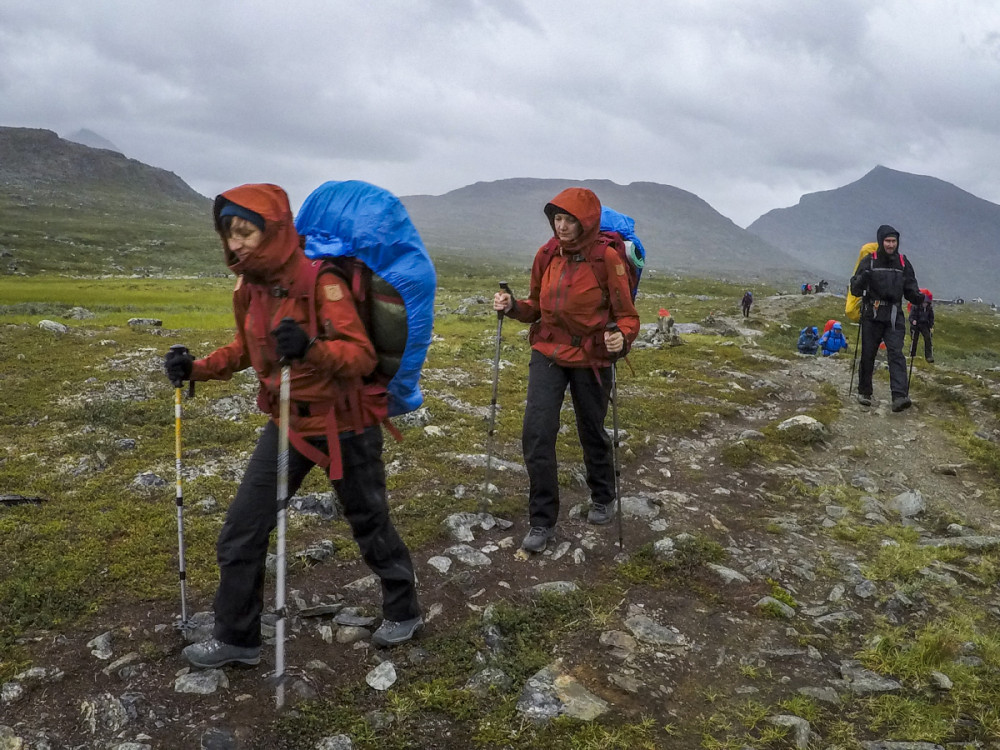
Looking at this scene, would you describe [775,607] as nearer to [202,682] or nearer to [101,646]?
[202,682]

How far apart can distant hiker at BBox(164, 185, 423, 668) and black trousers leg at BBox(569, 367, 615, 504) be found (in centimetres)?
281

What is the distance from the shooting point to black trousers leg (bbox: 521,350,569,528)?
6766 mm

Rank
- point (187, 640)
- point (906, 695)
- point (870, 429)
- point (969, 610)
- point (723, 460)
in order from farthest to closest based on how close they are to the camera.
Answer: point (870, 429), point (723, 460), point (969, 610), point (187, 640), point (906, 695)

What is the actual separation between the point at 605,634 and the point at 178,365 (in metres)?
3.94

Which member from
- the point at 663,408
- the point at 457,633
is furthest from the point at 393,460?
the point at 663,408

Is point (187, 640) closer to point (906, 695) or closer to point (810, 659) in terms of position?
point (810, 659)

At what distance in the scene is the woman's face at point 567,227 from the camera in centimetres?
649

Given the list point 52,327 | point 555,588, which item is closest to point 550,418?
point 555,588

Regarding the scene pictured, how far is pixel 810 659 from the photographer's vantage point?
16.8 feet

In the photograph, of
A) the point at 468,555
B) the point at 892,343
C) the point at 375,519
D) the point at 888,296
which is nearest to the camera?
the point at 375,519

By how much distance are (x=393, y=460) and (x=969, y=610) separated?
22.3ft

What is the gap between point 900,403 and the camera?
1425 centimetres

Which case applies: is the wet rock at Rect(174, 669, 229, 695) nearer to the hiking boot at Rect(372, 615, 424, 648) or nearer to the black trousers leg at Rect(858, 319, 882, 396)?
the hiking boot at Rect(372, 615, 424, 648)

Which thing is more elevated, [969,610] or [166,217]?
[166,217]
